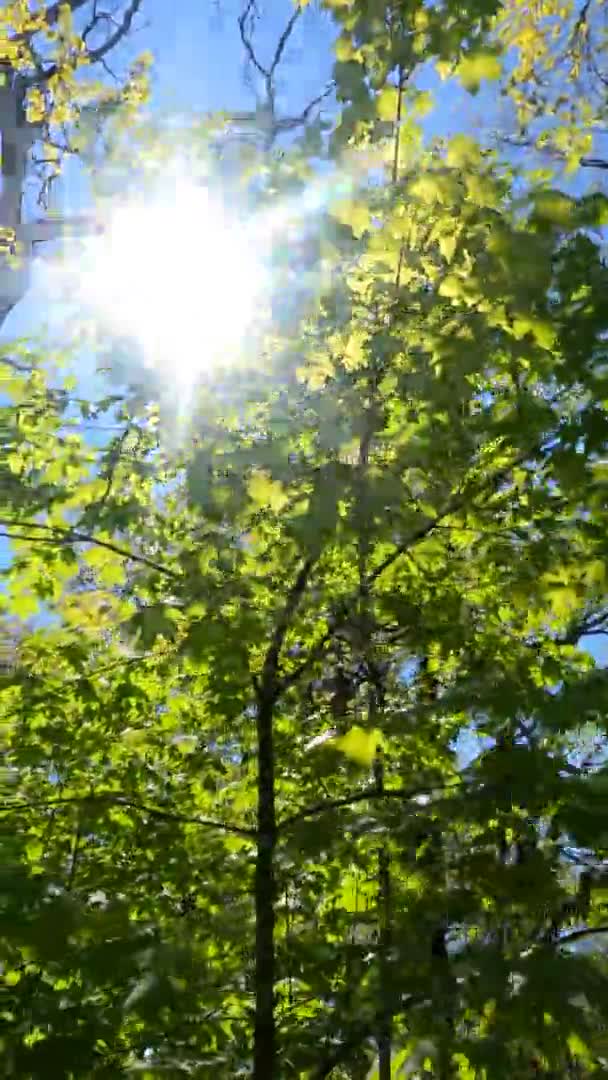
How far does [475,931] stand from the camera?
6.10 feet

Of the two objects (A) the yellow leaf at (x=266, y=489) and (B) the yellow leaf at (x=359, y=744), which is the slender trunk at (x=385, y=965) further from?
(A) the yellow leaf at (x=266, y=489)

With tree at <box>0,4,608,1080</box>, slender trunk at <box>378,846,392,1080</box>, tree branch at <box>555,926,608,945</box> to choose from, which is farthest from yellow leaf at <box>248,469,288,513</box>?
tree branch at <box>555,926,608,945</box>

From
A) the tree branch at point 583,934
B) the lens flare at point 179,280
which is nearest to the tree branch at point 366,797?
the tree branch at point 583,934

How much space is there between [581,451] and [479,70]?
87 centimetres

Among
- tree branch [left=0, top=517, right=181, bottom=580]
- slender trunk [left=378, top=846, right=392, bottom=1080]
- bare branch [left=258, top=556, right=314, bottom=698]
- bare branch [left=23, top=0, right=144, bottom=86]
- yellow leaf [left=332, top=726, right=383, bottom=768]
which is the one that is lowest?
slender trunk [left=378, top=846, right=392, bottom=1080]

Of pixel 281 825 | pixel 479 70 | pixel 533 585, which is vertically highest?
pixel 479 70

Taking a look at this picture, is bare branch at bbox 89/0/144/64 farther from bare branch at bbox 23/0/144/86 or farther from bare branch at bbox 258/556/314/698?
bare branch at bbox 258/556/314/698

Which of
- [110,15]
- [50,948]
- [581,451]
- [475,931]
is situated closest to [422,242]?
[581,451]

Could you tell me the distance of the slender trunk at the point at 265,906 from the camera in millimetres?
1828

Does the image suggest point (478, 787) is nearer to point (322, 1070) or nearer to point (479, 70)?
point (322, 1070)

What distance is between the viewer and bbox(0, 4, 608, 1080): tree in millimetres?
1675

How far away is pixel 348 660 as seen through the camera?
7.91ft

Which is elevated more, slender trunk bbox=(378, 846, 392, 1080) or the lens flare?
the lens flare

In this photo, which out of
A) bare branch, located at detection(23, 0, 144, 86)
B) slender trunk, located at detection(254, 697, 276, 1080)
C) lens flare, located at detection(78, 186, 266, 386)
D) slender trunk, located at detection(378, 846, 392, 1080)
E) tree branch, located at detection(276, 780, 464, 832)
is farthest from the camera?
bare branch, located at detection(23, 0, 144, 86)
